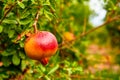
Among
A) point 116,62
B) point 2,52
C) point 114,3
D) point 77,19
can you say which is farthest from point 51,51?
point 116,62

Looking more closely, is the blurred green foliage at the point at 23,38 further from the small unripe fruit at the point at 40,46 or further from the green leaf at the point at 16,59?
the small unripe fruit at the point at 40,46

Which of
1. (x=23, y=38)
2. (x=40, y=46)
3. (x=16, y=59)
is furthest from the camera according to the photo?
(x=16, y=59)

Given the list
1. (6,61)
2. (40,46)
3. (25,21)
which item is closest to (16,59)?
(6,61)

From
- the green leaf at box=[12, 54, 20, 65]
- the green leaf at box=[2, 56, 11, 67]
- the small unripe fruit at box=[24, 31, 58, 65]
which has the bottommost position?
the green leaf at box=[2, 56, 11, 67]

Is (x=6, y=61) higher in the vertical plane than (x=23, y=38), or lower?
lower

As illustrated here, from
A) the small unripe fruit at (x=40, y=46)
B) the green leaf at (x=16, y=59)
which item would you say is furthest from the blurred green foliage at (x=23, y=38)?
the small unripe fruit at (x=40, y=46)

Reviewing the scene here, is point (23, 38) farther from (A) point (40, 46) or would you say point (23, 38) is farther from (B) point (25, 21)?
(A) point (40, 46)

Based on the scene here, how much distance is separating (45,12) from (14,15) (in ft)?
0.91

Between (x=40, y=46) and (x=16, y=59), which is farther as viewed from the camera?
(x=16, y=59)

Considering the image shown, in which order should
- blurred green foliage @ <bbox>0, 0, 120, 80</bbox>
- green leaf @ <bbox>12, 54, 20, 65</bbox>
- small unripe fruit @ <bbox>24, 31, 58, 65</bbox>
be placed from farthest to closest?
green leaf @ <bbox>12, 54, 20, 65</bbox>, blurred green foliage @ <bbox>0, 0, 120, 80</bbox>, small unripe fruit @ <bbox>24, 31, 58, 65</bbox>

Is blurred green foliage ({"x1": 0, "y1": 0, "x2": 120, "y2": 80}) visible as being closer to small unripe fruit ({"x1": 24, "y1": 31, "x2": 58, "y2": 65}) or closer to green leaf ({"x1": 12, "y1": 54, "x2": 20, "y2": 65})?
green leaf ({"x1": 12, "y1": 54, "x2": 20, "y2": 65})

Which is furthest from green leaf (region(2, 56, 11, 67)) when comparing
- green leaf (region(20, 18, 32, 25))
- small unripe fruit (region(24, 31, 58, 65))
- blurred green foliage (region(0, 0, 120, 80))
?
small unripe fruit (region(24, 31, 58, 65))

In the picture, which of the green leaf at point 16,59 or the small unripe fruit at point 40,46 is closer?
the small unripe fruit at point 40,46

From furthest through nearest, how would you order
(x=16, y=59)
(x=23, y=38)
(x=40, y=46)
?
(x=16, y=59) → (x=23, y=38) → (x=40, y=46)
